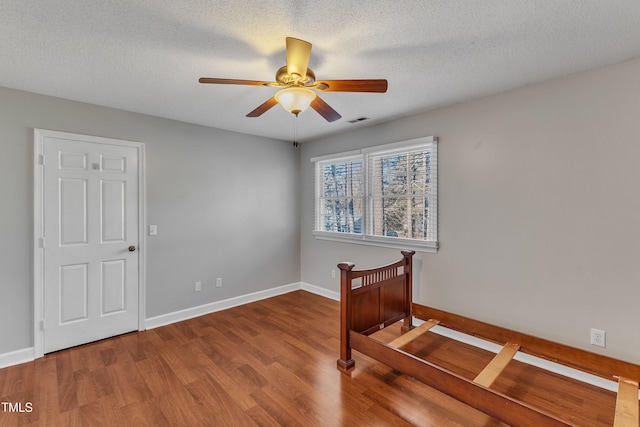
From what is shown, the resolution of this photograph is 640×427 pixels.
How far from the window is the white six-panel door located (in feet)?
8.41

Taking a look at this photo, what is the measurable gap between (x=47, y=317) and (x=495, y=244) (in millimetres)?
4369

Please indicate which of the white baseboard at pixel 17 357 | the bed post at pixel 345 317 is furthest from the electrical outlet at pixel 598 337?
the white baseboard at pixel 17 357

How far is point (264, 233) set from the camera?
15.0 feet

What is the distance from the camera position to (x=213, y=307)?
157 inches

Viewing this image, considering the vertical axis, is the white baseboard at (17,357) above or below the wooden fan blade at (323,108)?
below

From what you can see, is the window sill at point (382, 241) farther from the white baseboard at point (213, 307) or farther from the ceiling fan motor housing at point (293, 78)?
the ceiling fan motor housing at point (293, 78)

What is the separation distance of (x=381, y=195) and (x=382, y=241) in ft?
1.97

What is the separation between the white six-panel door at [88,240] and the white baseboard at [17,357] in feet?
0.36

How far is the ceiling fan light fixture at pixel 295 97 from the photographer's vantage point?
1919 millimetres

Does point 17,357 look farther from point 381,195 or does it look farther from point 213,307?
point 381,195

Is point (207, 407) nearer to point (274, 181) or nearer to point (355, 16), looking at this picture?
point (355, 16)

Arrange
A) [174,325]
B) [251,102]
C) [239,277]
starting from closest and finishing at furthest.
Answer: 1. [251,102]
2. [174,325]
3. [239,277]

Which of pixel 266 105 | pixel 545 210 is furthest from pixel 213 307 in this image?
pixel 545 210

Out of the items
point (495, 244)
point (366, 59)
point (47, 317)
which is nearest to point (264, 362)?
point (47, 317)
